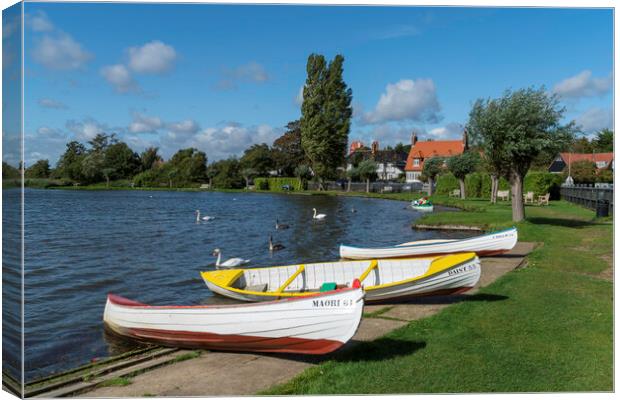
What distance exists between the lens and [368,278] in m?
13.4

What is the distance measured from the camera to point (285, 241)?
30.4m

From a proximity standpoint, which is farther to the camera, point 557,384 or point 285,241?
point 285,241

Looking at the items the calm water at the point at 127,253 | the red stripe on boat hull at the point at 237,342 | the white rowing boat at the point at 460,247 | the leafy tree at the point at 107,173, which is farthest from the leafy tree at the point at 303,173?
the red stripe on boat hull at the point at 237,342

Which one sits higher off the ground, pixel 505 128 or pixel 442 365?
pixel 505 128

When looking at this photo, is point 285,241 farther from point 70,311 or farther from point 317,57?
point 317,57

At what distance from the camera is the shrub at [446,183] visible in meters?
66.3

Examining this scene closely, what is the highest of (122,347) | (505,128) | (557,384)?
(505,128)

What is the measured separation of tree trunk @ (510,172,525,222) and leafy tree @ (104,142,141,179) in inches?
1768

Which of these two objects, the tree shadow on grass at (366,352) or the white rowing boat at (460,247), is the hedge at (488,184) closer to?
the white rowing boat at (460,247)

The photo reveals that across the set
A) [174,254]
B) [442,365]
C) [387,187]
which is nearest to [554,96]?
[174,254]

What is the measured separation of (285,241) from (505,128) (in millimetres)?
13035

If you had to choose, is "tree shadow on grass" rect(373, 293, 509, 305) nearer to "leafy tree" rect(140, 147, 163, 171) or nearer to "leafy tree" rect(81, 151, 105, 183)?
"leafy tree" rect(81, 151, 105, 183)

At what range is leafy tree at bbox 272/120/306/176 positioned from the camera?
11131 centimetres

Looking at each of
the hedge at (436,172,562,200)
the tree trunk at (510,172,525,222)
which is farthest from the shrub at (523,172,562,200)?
the tree trunk at (510,172,525,222)
